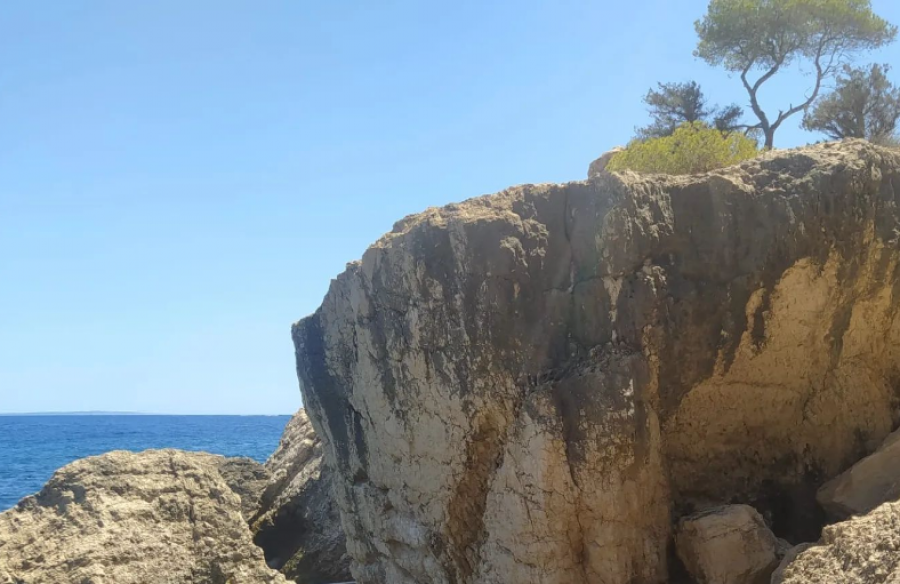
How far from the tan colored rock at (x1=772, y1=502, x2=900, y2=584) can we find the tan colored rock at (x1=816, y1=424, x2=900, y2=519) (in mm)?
1240

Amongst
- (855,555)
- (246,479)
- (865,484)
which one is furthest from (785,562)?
(246,479)

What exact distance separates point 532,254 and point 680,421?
2.40 metres

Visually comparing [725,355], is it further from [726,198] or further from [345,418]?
[345,418]

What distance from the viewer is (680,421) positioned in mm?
9484

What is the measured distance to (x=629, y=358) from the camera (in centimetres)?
884

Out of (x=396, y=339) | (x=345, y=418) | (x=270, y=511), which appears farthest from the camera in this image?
(x=270, y=511)

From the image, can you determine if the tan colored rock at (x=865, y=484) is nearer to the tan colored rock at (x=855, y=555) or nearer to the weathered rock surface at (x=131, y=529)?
the tan colored rock at (x=855, y=555)

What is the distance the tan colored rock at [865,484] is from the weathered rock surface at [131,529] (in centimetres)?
700

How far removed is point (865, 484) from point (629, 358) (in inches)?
105

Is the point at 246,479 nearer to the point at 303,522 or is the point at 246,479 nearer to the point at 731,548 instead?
the point at 303,522

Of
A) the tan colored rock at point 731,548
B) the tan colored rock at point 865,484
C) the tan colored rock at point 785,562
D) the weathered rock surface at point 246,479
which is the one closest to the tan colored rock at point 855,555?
the tan colored rock at point 785,562

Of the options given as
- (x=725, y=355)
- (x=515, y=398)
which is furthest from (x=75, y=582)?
(x=725, y=355)

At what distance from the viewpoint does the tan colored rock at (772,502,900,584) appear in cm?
678

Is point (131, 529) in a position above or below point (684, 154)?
below
